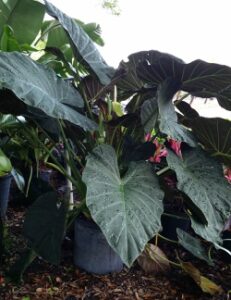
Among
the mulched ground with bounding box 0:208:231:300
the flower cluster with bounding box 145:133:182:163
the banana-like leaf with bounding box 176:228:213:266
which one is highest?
the flower cluster with bounding box 145:133:182:163

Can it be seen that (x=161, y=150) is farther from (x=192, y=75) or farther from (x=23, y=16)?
(x=23, y=16)

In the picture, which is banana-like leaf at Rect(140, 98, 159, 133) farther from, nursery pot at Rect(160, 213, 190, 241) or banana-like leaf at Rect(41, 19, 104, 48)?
banana-like leaf at Rect(41, 19, 104, 48)

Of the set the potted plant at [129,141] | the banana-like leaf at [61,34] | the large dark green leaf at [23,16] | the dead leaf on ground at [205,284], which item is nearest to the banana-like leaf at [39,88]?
the potted plant at [129,141]

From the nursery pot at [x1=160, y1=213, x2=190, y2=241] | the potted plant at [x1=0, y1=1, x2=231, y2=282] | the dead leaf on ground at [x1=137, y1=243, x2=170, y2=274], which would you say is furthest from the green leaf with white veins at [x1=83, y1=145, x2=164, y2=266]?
the nursery pot at [x1=160, y1=213, x2=190, y2=241]

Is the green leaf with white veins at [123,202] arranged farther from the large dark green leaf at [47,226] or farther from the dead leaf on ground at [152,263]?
the dead leaf on ground at [152,263]

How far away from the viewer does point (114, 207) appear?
2.76 feet

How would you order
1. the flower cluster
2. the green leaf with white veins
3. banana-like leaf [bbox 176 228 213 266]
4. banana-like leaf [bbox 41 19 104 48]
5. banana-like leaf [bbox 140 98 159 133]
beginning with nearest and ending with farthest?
the green leaf with white veins → banana-like leaf [bbox 140 98 159 133] → banana-like leaf [bbox 176 228 213 266] → the flower cluster → banana-like leaf [bbox 41 19 104 48]

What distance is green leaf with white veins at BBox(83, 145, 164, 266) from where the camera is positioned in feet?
2.56

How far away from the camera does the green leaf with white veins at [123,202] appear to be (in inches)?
30.7

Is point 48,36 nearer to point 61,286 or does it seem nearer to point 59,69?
point 59,69

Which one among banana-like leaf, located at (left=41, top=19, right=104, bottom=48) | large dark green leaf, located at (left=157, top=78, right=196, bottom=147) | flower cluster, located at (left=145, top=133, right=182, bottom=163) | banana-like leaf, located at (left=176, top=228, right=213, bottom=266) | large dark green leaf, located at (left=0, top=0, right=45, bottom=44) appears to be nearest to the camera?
large dark green leaf, located at (left=157, top=78, right=196, bottom=147)

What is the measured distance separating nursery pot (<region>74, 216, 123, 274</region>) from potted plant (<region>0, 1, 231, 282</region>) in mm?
64

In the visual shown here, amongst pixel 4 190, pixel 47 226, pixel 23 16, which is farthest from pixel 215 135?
pixel 23 16

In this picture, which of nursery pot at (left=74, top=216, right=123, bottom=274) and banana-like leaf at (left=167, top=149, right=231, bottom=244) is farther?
nursery pot at (left=74, top=216, right=123, bottom=274)
